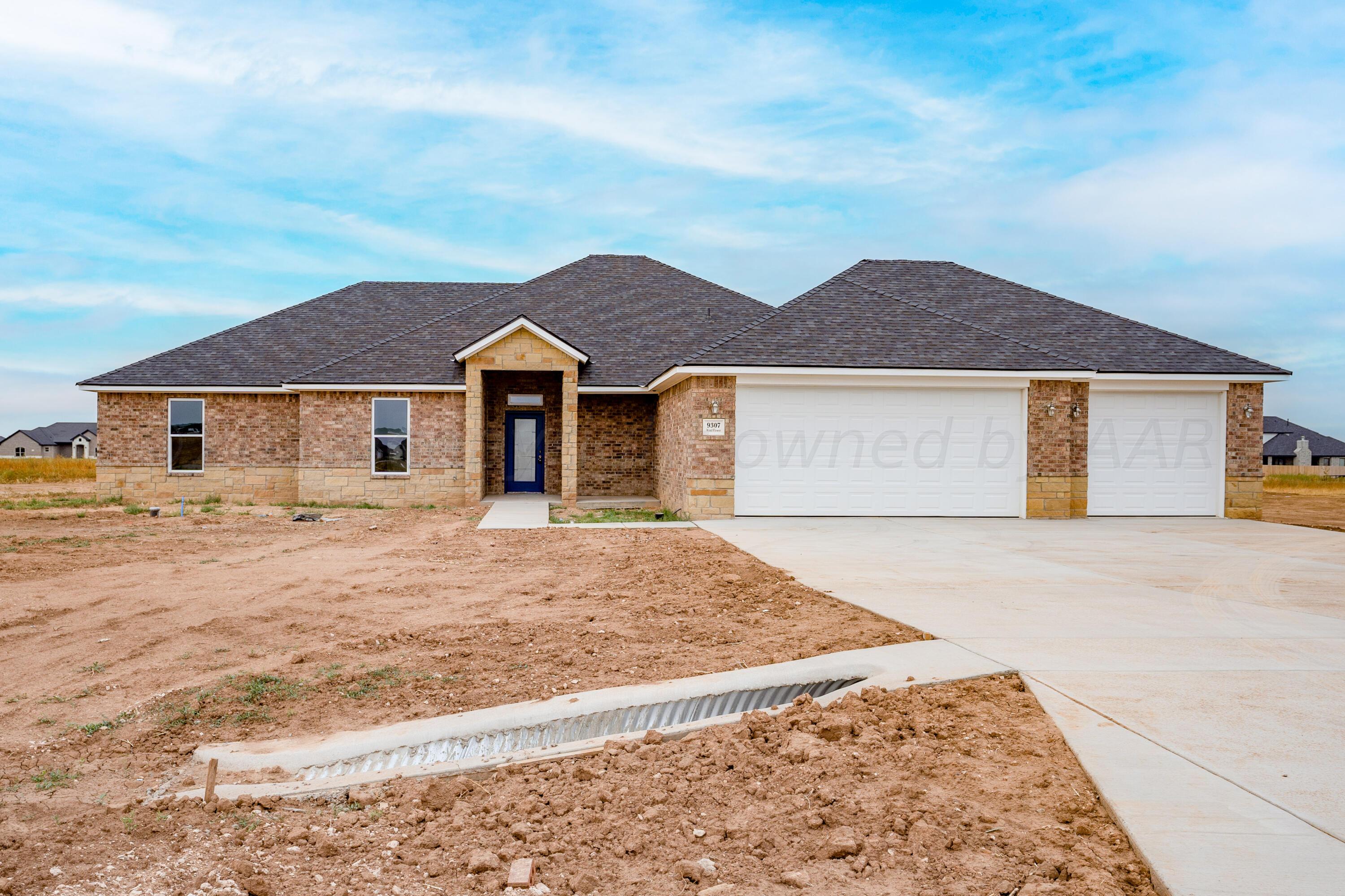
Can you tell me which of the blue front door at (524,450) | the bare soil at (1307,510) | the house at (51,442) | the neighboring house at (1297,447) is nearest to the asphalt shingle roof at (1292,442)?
the neighboring house at (1297,447)

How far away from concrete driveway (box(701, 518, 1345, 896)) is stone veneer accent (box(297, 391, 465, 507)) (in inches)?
376

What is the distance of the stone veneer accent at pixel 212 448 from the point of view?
21938 mm

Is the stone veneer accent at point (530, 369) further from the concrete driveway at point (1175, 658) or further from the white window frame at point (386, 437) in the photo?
the concrete driveway at point (1175, 658)

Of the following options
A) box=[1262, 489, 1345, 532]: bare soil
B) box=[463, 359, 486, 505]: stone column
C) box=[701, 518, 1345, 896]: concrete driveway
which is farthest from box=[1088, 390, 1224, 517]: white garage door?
box=[463, 359, 486, 505]: stone column

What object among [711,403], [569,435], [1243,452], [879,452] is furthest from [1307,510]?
[569,435]

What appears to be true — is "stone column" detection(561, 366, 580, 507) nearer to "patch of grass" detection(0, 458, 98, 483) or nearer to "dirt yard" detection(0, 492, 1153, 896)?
"dirt yard" detection(0, 492, 1153, 896)

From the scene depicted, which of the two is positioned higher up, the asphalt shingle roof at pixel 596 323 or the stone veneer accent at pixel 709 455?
the asphalt shingle roof at pixel 596 323

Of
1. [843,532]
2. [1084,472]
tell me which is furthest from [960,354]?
[843,532]

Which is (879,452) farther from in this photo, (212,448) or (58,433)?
(58,433)

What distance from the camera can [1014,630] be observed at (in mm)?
6793

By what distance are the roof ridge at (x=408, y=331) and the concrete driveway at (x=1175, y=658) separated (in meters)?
12.7

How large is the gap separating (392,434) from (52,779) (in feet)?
54.9

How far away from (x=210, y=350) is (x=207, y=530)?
32.7 ft

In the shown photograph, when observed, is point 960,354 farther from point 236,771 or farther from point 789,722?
point 236,771
